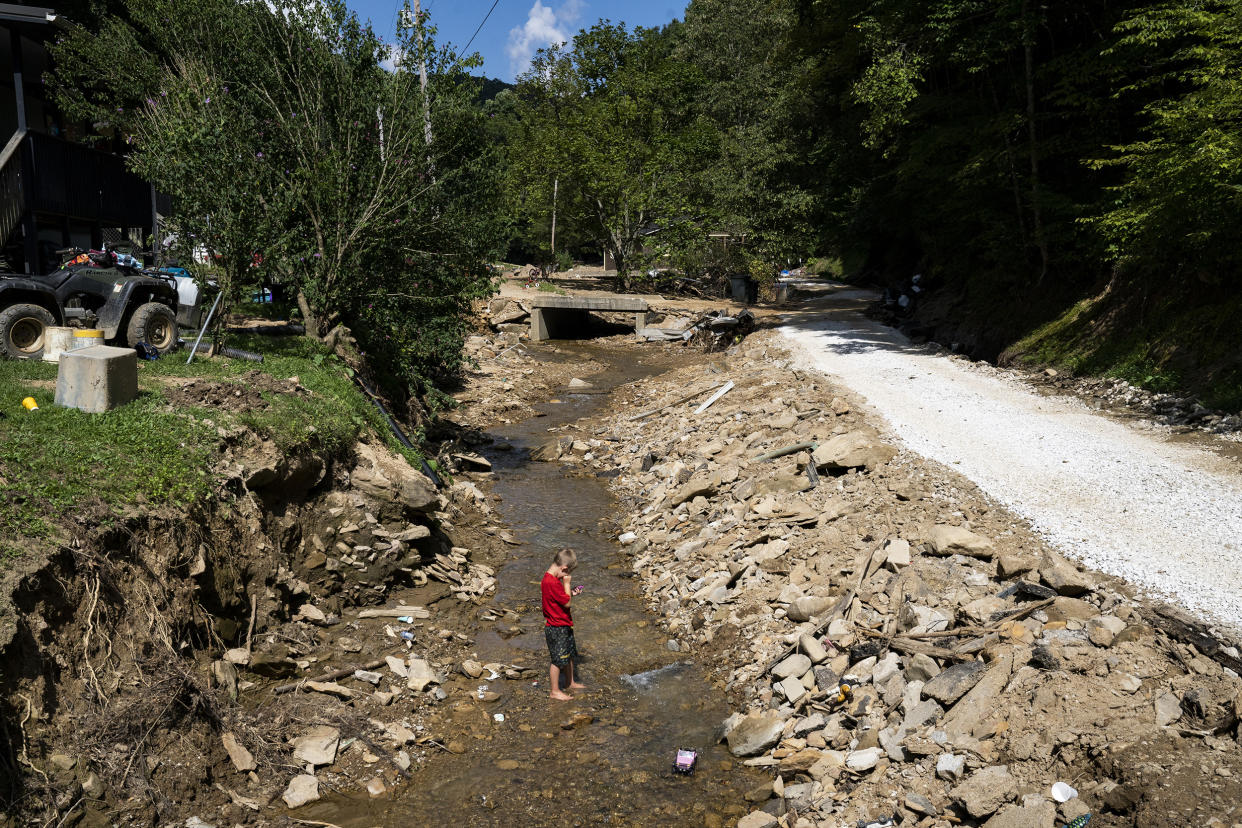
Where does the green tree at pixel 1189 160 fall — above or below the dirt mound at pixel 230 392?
above

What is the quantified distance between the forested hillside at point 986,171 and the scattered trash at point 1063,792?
8.50 metres

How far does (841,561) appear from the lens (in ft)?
30.2

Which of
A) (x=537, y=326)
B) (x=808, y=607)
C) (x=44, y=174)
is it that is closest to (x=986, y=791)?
(x=808, y=607)

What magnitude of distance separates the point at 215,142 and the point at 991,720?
12.3 meters

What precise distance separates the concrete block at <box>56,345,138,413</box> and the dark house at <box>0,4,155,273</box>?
8.27 metres

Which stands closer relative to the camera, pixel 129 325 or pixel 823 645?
pixel 823 645

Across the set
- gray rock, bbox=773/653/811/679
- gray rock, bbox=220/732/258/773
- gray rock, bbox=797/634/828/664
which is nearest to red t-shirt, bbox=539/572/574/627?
gray rock, bbox=773/653/811/679

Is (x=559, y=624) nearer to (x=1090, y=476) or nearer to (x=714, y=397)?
(x=1090, y=476)

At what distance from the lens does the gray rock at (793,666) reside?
25.8 ft

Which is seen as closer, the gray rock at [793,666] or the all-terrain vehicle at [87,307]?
the gray rock at [793,666]

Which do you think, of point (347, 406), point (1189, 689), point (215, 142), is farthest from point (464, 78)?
point (1189, 689)

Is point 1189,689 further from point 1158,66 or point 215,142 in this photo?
point 1158,66

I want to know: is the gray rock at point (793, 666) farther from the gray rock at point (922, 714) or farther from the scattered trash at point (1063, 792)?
the scattered trash at point (1063, 792)

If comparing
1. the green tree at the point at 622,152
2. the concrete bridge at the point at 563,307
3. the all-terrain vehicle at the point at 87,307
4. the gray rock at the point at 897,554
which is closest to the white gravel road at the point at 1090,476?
the gray rock at the point at 897,554
